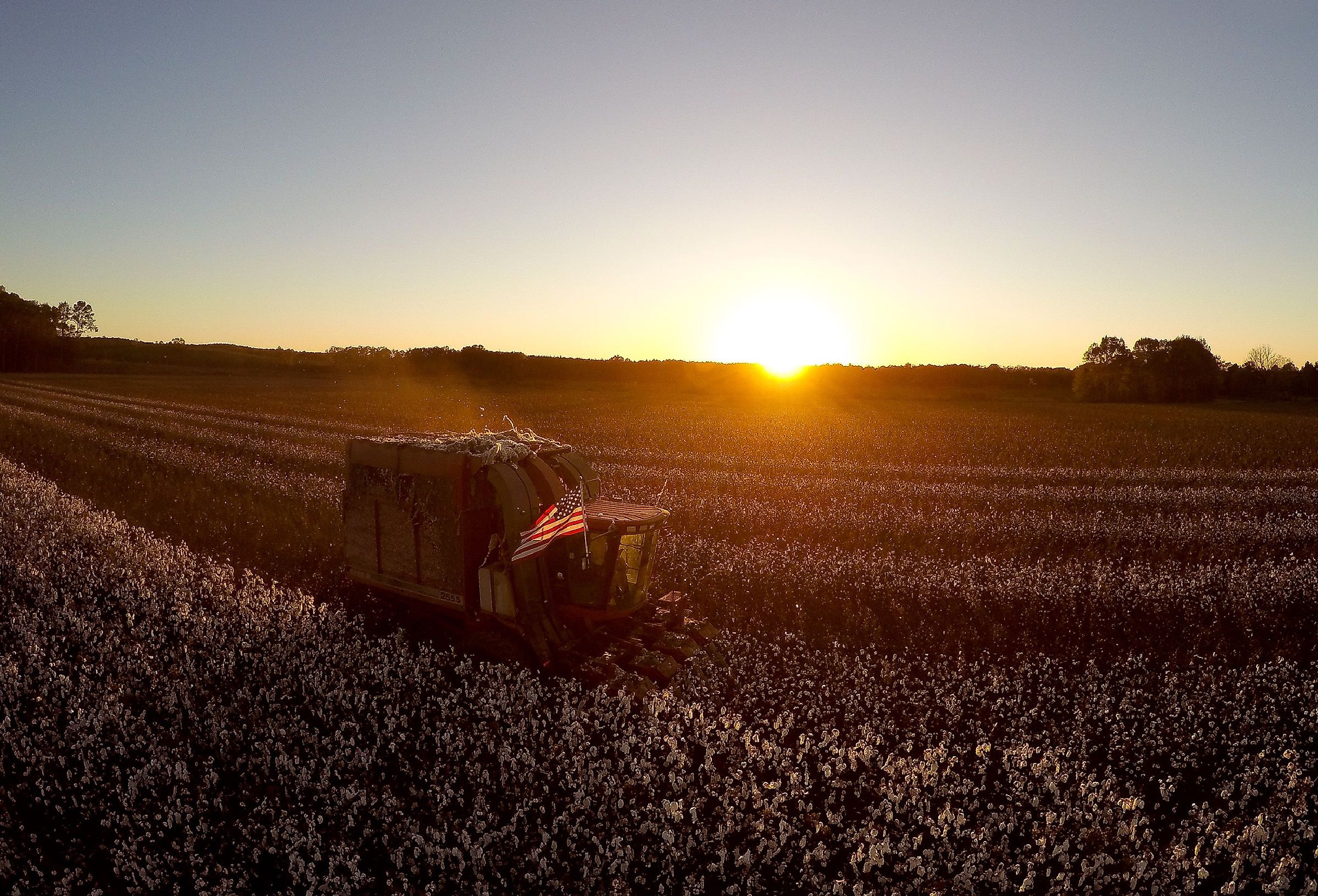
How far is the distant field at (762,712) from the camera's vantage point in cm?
523

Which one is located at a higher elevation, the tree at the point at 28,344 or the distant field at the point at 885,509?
the tree at the point at 28,344

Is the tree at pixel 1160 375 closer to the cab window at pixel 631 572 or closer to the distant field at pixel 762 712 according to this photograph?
the distant field at pixel 762 712

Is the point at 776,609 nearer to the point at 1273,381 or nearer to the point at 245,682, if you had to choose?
the point at 245,682

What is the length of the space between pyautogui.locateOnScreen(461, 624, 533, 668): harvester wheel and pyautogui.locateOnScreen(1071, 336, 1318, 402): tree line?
85.4m

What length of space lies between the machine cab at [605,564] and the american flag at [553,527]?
27cm

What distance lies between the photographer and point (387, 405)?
154 ft

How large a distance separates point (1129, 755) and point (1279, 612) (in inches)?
224

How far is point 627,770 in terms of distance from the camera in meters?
6.17

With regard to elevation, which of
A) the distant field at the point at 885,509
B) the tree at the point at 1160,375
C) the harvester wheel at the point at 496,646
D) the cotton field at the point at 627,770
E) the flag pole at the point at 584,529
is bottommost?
the cotton field at the point at 627,770

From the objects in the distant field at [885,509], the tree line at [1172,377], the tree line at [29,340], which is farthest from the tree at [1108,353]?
the tree line at [29,340]

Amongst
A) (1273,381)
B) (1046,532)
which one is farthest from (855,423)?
(1273,381)

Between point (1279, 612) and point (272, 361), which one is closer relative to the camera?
point (1279, 612)

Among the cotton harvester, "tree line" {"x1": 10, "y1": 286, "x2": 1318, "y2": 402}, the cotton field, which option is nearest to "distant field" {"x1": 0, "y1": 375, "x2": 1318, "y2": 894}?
the cotton field

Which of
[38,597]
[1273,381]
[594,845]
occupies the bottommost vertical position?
[594,845]
